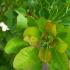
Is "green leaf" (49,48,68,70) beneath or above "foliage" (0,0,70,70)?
beneath

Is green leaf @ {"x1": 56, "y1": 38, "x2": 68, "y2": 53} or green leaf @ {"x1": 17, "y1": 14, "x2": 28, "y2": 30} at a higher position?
green leaf @ {"x1": 17, "y1": 14, "x2": 28, "y2": 30}

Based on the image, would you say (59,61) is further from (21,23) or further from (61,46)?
(21,23)

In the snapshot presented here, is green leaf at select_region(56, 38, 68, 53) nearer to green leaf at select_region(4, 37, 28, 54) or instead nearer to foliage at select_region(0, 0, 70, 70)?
foliage at select_region(0, 0, 70, 70)

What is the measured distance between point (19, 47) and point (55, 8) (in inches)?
8.2

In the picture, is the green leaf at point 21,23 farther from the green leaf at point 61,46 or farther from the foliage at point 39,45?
the green leaf at point 61,46

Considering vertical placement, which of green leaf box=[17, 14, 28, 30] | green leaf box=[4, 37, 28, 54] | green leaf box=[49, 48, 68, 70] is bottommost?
green leaf box=[49, 48, 68, 70]

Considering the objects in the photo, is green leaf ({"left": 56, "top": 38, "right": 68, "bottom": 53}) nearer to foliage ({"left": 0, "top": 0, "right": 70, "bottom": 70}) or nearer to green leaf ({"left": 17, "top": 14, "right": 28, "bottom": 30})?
foliage ({"left": 0, "top": 0, "right": 70, "bottom": 70})

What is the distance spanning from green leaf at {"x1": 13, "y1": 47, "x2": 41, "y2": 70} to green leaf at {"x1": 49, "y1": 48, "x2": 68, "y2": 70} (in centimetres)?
5

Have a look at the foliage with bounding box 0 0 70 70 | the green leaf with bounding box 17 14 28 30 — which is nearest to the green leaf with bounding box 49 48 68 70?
the foliage with bounding box 0 0 70 70

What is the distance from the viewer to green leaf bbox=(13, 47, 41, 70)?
0.92 m

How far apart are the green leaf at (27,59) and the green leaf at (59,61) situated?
0.05 m

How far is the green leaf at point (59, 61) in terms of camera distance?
3.04 ft

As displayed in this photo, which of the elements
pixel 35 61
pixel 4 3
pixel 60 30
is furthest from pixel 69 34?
pixel 4 3

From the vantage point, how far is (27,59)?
92cm
